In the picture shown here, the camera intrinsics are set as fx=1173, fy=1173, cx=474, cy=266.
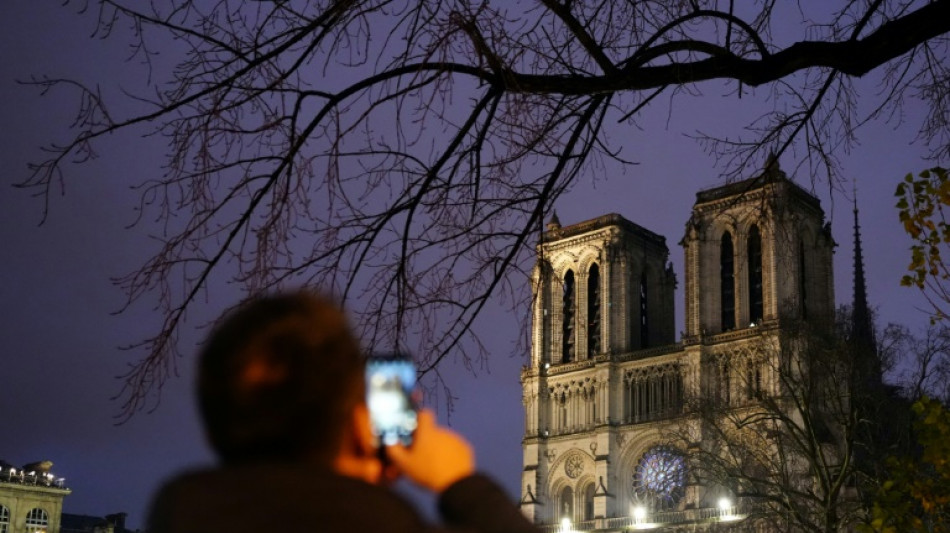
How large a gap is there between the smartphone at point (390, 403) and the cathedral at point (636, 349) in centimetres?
4765

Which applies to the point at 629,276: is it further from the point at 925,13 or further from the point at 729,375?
the point at 925,13

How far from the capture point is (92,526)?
68.5 m

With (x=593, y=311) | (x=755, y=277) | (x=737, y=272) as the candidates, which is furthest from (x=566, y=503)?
(x=737, y=272)

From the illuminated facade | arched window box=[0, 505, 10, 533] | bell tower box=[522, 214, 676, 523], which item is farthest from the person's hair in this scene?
arched window box=[0, 505, 10, 533]

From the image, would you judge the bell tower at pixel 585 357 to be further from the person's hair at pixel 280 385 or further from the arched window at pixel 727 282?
the person's hair at pixel 280 385

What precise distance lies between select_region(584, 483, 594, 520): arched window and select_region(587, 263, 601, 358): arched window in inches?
253

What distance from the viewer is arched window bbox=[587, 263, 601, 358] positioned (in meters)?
56.6

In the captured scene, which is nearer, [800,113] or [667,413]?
[800,113]

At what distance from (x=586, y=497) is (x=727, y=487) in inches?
1343

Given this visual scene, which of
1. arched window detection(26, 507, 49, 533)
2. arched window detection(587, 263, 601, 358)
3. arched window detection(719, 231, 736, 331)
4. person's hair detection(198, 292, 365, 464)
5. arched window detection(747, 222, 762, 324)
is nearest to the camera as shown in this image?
person's hair detection(198, 292, 365, 464)

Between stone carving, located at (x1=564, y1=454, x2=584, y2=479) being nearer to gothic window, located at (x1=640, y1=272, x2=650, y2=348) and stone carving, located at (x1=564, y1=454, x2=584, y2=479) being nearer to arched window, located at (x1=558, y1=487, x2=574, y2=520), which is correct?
arched window, located at (x1=558, y1=487, x2=574, y2=520)

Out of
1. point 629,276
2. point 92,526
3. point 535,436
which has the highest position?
point 629,276

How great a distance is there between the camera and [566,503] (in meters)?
57.2

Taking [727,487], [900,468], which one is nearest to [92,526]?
[727,487]
